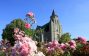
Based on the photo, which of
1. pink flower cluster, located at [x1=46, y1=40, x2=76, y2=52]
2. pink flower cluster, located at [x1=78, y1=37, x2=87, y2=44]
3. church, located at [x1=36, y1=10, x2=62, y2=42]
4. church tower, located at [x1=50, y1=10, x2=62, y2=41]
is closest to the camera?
pink flower cluster, located at [x1=46, y1=40, x2=76, y2=52]

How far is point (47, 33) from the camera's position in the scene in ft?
403

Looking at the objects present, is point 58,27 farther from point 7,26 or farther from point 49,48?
Result: point 49,48

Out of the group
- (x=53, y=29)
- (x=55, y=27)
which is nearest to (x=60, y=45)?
(x=53, y=29)

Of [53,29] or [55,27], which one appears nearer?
[53,29]

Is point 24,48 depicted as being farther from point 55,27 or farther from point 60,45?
point 55,27

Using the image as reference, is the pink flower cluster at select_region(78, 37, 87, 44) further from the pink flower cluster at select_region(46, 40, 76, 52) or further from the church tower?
the church tower

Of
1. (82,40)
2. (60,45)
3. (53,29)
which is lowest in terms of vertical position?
(60,45)

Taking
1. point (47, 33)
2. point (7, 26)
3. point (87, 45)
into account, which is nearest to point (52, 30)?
point (47, 33)

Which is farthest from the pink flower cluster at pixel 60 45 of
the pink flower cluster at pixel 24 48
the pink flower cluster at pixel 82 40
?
the pink flower cluster at pixel 24 48

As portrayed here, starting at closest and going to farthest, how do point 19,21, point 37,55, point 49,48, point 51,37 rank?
point 37,55, point 49,48, point 19,21, point 51,37

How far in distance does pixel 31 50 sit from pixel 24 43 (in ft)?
1.23

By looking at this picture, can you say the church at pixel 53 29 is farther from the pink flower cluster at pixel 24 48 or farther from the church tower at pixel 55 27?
the pink flower cluster at pixel 24 48

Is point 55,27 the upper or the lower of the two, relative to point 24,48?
upper

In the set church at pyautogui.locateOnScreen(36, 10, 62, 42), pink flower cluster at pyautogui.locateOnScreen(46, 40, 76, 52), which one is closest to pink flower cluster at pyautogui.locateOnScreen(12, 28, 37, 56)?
pink flower cluster at pyautogui.locateOnScreen(46, 40, 76, 52)
